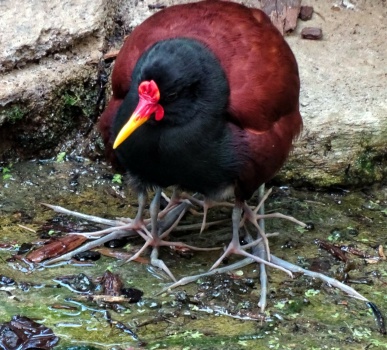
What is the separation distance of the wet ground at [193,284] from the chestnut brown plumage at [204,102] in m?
0.40

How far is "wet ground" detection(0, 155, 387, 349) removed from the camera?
3428 millimetres

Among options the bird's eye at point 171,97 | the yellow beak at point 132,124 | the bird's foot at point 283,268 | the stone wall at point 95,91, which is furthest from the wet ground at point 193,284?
the bird's eye at point 171,97

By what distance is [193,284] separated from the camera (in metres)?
3.78

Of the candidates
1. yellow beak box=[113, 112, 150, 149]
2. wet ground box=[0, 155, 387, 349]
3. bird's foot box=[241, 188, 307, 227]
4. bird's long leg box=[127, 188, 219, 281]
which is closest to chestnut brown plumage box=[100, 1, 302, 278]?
yellow beak box=[113, 112, 150, 149]

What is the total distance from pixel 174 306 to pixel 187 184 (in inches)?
20.5

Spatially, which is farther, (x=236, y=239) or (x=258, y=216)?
(x=258, y=216)

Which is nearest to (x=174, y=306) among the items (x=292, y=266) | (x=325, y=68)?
(x=292, y=266)

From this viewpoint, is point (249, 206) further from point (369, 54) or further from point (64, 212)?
point (369, 54)

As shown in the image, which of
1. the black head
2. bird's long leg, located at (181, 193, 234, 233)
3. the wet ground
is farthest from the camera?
bird's long leg, located at (181, 193, 234, 233)

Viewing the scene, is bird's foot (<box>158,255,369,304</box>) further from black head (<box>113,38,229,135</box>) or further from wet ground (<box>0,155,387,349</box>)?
black head (<box>113,38,229,135</box>)

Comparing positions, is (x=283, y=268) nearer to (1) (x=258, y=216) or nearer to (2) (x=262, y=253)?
(2) (x=262, y=253)

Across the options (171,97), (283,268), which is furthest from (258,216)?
Result: (171,97)

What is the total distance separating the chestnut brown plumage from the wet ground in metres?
0.40

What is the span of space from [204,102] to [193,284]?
2.75 feet
